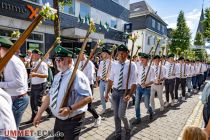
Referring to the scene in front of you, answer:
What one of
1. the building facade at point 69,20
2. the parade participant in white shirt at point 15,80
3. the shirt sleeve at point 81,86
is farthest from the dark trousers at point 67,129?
the building facade at point 69,20

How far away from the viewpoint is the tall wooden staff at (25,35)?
63.9 inches

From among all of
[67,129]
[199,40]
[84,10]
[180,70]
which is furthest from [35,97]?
[199,40]

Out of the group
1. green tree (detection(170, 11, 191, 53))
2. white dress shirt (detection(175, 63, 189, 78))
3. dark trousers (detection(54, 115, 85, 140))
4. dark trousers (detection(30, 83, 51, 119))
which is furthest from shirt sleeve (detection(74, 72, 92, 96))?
green tree (detection(170, 11, 191, 53))

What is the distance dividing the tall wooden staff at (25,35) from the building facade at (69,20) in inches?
374

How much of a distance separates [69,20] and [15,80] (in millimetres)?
15064

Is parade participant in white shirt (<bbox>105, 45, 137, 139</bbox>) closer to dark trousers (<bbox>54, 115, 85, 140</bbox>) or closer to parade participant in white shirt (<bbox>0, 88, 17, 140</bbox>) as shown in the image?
dark trousers (<bbox>54, 115, 85, 140</bbox>)

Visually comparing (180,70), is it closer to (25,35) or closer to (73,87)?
(73,87)

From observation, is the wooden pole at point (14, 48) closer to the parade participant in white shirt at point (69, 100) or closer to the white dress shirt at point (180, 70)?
the parade participant in white shirt at point (69, 100)

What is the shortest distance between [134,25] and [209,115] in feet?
109

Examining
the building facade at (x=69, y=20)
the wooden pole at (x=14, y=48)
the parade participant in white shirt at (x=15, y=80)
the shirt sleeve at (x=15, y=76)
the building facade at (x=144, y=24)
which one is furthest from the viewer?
the building facade at (x=144, y=24)

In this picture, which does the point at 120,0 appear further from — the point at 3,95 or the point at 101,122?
the point at 3,95

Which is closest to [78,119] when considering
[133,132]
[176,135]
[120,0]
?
[133,132]

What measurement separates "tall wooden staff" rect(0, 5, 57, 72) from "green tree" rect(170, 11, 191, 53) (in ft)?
130

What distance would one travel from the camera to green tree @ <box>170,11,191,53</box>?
39.5 meters
